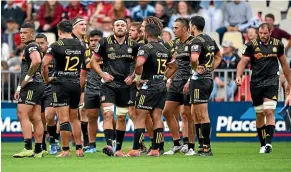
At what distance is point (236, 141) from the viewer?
25328 mm

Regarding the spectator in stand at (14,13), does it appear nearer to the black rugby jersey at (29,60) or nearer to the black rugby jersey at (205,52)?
the black rugby jersey at (29,60)

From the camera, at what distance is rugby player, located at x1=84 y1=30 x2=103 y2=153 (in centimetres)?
2027

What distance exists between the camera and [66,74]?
1777 centimetres

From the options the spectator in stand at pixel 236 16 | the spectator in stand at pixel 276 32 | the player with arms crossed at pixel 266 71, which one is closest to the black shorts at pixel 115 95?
the player with arms crossed at pixel 266 71

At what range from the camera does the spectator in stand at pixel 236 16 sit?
28.6 metres

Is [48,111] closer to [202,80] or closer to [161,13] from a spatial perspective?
[202,80]

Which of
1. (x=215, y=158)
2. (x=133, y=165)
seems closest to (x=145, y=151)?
(x=215, y=158)

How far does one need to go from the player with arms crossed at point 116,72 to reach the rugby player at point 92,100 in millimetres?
1769

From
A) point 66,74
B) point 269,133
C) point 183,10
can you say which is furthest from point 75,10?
point 66,74

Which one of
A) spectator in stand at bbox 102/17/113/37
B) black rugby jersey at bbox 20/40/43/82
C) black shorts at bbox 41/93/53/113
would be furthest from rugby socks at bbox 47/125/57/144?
spectator in stand at bbox 102/17/113/37

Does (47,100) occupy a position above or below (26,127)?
above

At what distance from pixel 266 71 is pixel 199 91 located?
2.07m

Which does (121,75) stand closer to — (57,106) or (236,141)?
(57,106)

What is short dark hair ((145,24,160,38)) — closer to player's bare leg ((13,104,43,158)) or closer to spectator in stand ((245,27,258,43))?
player's bare leg ((13,104,43,158))
